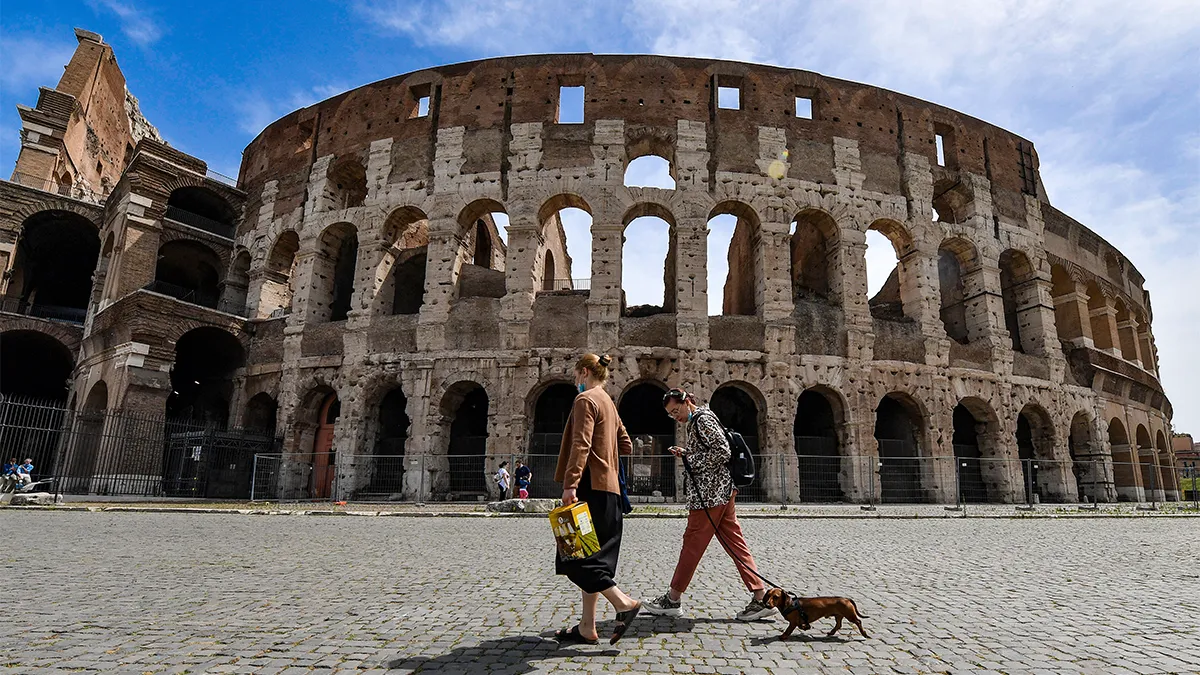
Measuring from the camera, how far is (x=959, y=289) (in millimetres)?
20500

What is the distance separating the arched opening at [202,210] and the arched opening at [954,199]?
22904 mm

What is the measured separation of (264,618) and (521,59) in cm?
1842

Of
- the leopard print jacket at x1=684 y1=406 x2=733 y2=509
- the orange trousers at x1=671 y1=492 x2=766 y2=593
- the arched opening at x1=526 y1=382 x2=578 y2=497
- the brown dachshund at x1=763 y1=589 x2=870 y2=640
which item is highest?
the arched opening at x1=526 y1=382 x2=578 y2=497

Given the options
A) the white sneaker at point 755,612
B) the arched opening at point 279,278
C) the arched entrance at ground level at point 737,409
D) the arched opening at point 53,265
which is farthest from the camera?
the arched opening at point 53,265

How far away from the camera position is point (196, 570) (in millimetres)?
5121

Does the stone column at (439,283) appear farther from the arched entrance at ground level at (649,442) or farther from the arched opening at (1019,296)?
the arched opening at (1019,296)

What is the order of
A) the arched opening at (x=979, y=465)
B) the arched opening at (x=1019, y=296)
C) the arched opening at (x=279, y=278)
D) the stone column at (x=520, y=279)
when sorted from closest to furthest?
1. the stone column at (x=520, y=279)
2. the arched opening at (x=979, y=465)
3. the arched opening at (x=1019, y=296)
4. the arched opening at (x=279, y=278)

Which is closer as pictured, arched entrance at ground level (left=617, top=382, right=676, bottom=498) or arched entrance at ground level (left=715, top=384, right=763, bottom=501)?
arched entrance at ground level (left=617, top=382, right=676, bottom=498)

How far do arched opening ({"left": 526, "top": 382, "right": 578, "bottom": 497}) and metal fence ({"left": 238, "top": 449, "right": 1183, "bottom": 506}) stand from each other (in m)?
0.03

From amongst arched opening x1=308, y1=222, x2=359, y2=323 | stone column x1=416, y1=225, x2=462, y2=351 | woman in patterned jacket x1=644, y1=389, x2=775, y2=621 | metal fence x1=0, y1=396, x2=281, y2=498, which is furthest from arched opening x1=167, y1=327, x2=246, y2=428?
woman in patterned jacket x1=644, y1=389, x2=775, y2=621

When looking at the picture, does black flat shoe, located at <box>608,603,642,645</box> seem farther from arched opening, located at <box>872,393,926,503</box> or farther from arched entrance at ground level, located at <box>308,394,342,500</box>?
arched entrance at ground level, located at <box>308,394,342,500</box>

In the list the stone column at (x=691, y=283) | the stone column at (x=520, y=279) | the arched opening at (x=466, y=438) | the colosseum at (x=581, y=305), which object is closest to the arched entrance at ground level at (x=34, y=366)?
the colosseum at (x=581, y=305)

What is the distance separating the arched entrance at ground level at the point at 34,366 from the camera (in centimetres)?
2258

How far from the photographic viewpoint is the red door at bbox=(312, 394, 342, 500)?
1747 centimetres
